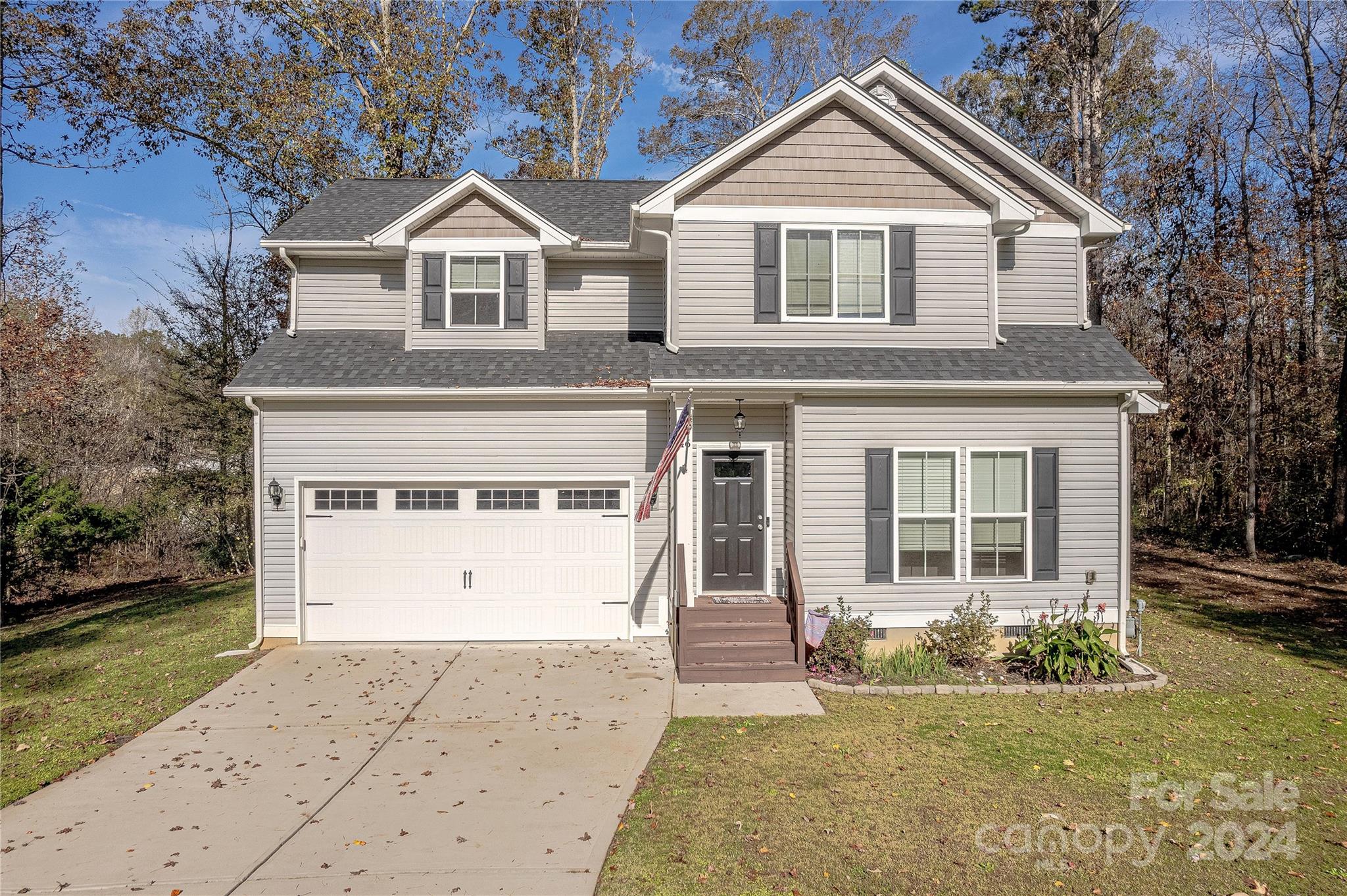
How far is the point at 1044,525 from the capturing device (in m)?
8.81

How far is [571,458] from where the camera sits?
9.89 metres

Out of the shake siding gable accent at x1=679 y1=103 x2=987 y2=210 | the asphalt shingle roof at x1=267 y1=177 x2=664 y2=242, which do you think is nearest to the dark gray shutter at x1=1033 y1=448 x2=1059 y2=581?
the shake siding gable accent at x1=679 y1=103 x2=987 y2=210

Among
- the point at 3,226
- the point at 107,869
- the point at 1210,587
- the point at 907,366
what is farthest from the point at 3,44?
the point at 1210,587

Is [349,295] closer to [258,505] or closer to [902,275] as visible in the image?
[258,505]

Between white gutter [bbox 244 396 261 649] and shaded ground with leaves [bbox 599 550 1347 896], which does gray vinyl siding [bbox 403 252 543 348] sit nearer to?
white gutter [bbox 244 396 261 649]

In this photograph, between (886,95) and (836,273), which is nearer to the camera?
(836,273)

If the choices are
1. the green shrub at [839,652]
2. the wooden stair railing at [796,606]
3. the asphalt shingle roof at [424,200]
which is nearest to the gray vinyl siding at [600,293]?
the asphalt shingle roof at [424,200]

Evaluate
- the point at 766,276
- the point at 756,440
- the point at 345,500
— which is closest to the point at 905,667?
the point at 756,440

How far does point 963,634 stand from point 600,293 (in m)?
7.22

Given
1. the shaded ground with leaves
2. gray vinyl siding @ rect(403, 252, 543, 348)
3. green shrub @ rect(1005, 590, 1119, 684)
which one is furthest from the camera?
gray vinyl siding @ rect(403, 252, 543, 348)

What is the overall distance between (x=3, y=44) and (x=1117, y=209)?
29.0 metres

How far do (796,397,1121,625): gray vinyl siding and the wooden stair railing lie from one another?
0.51 ft

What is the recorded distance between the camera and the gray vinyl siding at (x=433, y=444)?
977cm

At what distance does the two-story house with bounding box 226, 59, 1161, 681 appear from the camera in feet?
28.7
